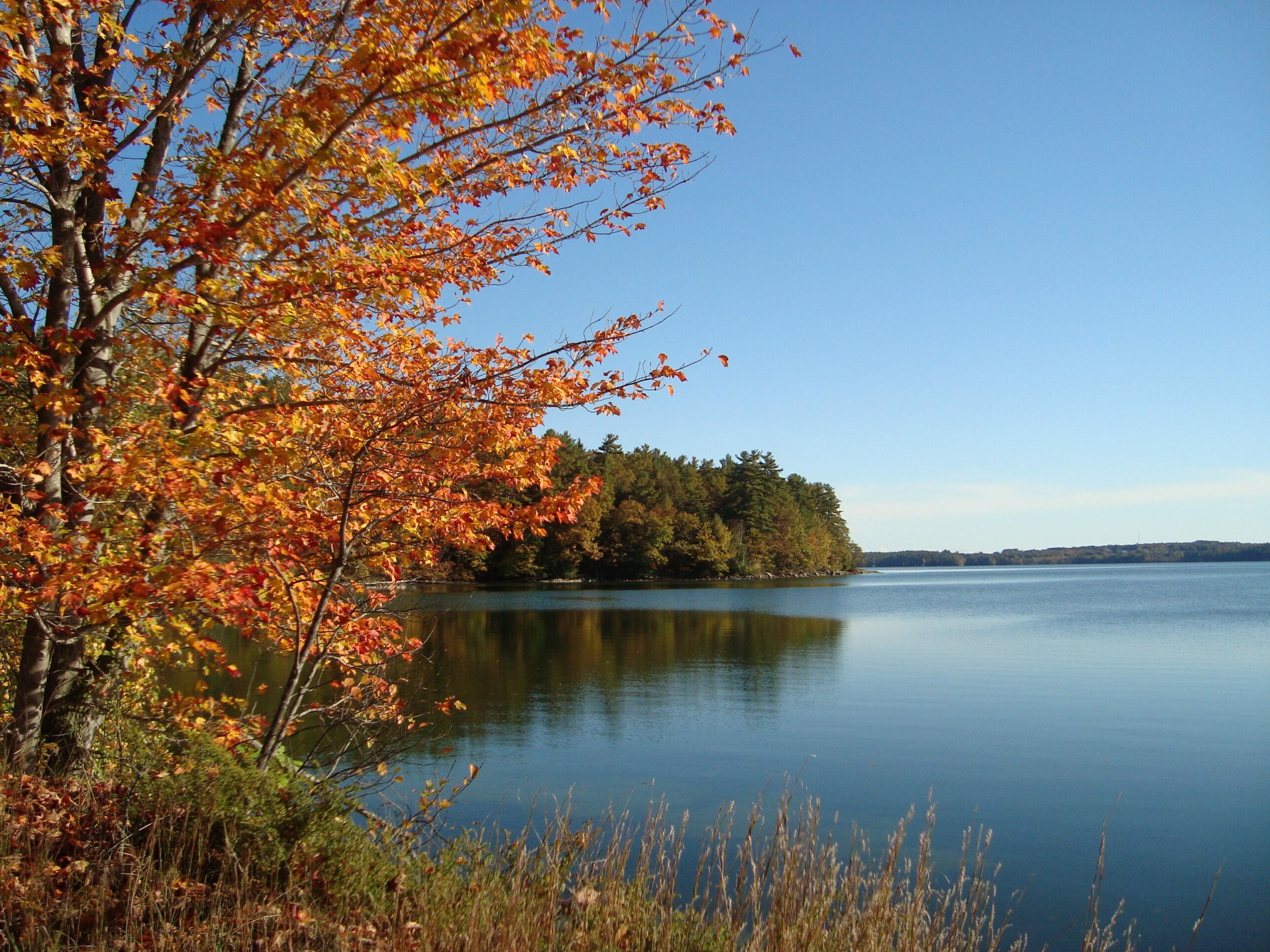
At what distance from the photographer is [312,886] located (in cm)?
438

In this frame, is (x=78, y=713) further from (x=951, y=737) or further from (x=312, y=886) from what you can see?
(x=951, y=737)

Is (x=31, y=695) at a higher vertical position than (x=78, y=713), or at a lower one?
higher

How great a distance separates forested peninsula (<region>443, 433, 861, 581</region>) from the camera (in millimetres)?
75688

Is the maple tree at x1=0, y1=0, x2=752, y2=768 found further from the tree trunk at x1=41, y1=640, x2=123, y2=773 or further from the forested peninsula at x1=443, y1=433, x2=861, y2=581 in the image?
the forested peninsula at x1=443, y1=433, x2=861, y2=581

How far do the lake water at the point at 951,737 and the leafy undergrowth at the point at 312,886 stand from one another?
1.69 metres

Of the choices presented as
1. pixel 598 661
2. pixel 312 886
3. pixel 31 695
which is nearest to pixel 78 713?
pixel 31 695

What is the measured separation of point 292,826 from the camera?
4.66 meters

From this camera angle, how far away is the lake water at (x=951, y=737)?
9000 mm

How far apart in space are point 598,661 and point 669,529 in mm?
56369

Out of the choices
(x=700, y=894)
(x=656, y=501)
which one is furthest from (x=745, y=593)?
(x=700, y=894)

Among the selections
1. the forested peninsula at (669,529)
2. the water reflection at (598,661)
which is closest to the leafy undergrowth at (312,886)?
the water reflection at (598,661)

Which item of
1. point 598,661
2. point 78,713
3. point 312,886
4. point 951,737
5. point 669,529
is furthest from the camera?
point 669,529

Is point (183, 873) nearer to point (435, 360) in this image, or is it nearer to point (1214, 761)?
point (435, 360)

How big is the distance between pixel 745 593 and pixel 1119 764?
46003mm
